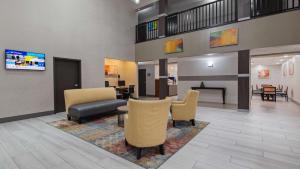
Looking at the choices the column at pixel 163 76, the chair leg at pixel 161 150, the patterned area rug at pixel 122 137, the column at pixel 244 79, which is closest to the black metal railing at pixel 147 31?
the column at pixel 163 76

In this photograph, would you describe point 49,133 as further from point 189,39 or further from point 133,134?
point 189,39

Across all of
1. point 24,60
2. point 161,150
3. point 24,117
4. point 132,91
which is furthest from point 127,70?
point 161,150

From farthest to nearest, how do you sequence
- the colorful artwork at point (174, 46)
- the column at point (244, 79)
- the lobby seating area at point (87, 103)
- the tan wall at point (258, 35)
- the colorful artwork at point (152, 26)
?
the colorful artwork at point (152, 26) < the colorful artwork at point (174, 46) < the column at point (244, 79) < the tan wall at point (258, 35) < the lobby seating area at point (87, 103)

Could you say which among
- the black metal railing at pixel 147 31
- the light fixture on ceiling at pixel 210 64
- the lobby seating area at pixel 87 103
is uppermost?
the black metal railing at pixel 147 31

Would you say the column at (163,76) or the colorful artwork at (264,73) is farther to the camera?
the colorful artwork at (264,73)

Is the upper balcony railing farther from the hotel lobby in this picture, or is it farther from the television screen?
the television screen

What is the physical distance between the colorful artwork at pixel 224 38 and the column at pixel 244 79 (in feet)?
1.75

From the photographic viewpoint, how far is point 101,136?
332 cm

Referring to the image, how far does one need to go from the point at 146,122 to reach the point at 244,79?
16.0 feet

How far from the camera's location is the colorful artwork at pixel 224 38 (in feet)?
18.2

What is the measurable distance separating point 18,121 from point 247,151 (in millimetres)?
6030

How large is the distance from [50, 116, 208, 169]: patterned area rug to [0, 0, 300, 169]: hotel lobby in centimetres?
2

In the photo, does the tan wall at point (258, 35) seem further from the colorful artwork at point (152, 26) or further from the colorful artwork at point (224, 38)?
the colorful artwork at point (152, 26)

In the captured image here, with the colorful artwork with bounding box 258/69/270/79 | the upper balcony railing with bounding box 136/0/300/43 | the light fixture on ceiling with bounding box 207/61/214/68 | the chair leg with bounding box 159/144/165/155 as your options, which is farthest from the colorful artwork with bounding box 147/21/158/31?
the colorful artwork with bounding box 258/69/270/79
